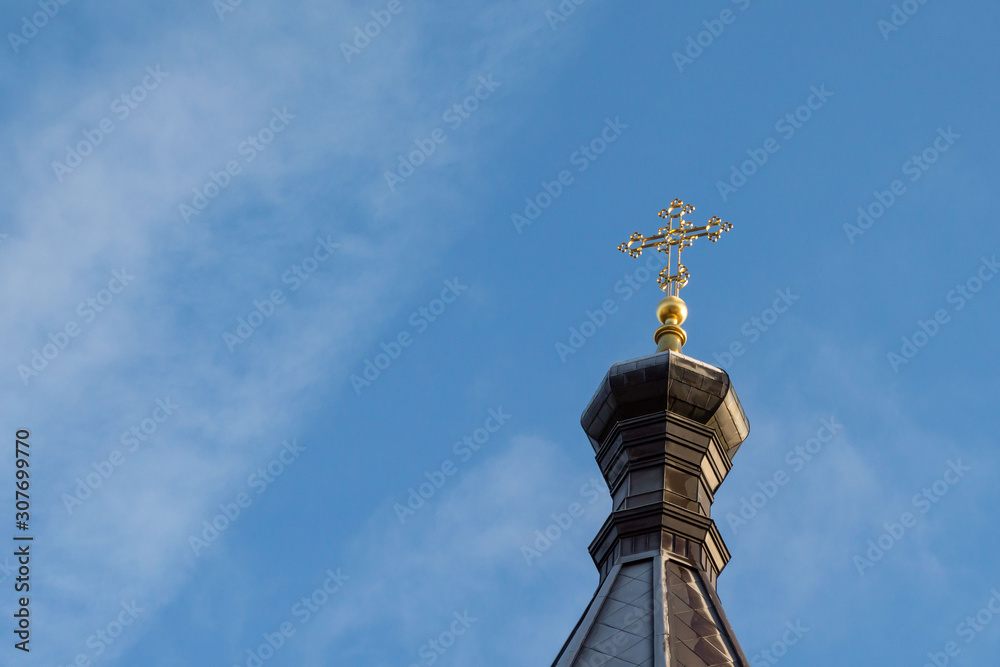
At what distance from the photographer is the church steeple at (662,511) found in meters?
20.5

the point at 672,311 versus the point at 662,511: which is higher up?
the point at 672,311

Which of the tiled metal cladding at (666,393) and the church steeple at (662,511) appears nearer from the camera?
the church steeple at (662,511)

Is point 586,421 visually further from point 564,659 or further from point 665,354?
point 564,659

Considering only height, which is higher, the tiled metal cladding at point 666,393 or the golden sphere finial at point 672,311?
the golden sphere finial at point 672,311

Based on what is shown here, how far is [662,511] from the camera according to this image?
22781 millimetres

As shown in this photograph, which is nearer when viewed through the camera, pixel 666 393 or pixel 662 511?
pixel 662 511

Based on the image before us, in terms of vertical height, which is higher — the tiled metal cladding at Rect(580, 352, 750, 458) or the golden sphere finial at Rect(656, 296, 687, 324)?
the golden sphere finial at Rect(656, 296, 687, 324)

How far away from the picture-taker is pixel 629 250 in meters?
25.7

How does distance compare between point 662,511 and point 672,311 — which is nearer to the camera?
point 662,511

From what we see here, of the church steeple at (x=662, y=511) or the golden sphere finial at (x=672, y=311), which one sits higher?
the golden sphere finial at (x=672, y=311)

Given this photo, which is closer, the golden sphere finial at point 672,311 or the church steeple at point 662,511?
the church steeple at point 662,511

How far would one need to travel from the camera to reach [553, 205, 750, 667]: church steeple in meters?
20.5

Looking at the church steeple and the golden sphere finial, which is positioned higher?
the golden sphere finial

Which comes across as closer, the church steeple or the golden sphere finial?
the church steeple
